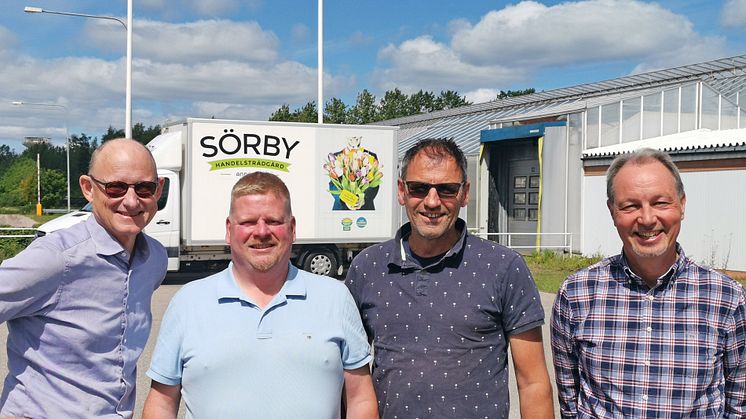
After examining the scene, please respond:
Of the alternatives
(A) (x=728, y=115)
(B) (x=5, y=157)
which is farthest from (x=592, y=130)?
(B) (x=5, y=157)

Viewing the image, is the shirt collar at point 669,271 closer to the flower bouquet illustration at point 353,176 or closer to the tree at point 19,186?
the flower bouquet illustration at point 353,176

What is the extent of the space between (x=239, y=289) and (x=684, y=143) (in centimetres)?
1779

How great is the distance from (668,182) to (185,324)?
185 cm

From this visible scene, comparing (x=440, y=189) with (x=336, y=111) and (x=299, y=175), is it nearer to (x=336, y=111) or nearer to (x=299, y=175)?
(x=299, y=175)

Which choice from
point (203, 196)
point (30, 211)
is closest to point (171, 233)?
point (203, 196)

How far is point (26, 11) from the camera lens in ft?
72.8

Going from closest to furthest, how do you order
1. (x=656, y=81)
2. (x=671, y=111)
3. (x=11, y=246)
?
1. (x=11, y=246)
2. (x=671, y=111)
3. (x=656, y=81)

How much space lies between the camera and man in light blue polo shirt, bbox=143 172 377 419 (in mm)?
2512

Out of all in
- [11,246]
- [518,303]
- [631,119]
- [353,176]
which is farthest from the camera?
[631,119]

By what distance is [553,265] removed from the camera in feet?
61.0

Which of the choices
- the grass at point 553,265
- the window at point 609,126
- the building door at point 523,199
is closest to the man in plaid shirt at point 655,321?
the grass at point 553,265

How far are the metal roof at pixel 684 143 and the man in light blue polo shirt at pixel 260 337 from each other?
1468 cm

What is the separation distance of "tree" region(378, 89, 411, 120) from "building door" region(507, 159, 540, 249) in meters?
50.9

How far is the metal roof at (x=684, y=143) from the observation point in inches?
659
